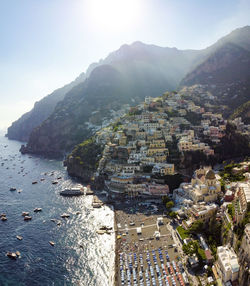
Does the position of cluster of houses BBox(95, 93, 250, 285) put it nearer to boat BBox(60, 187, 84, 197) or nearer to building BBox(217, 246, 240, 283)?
building BBox(217, 246, 240, 283)

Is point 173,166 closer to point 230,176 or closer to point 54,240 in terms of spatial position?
point 230,176

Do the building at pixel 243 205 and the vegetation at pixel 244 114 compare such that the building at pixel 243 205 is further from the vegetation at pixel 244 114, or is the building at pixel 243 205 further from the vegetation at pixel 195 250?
the vegetation at pixel 244 114

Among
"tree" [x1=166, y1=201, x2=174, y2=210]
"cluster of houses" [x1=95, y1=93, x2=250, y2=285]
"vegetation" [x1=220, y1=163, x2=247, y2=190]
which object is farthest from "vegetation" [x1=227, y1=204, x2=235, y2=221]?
"tree" [x1=166, y1=201, x2=174, y2=210]

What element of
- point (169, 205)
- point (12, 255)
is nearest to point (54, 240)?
point (12, 255)

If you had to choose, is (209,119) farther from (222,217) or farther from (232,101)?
(222,217)

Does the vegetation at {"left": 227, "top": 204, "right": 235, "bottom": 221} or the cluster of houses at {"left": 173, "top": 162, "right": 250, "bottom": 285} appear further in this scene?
the vegetation at {"left": 227, "top": 204, "right": 235, "bottom": 221}

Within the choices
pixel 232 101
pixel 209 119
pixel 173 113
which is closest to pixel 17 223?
pixel 173 113
